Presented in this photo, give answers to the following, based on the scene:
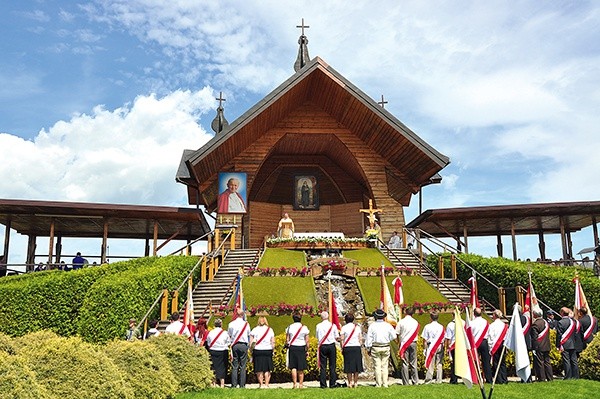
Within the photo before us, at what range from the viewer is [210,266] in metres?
19.6

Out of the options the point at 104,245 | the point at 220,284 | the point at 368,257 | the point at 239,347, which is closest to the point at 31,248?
the point at 104,245

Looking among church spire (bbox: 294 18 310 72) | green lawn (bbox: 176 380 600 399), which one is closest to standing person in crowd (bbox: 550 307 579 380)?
green lawn (bbox: 176 380 600 399)

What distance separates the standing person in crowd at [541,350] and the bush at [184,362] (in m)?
6.51

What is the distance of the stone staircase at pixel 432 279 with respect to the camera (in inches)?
722

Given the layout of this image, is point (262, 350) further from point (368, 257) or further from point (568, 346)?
point (368, 257)

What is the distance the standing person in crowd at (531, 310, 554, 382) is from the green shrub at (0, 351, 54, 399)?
962cm

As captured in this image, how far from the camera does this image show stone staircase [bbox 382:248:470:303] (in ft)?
60.2

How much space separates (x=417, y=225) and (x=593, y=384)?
59.4ft

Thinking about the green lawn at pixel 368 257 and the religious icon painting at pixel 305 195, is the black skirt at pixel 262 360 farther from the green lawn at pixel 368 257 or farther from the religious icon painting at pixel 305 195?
the religious icon painting at pixel 305 195

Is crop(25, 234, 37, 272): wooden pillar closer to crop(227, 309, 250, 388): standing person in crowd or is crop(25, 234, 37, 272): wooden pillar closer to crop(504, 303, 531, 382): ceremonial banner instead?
crop(227, 309, 250, 388): standing person in crowd

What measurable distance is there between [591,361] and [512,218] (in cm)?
1543

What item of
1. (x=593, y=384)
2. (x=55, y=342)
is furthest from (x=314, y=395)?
(x=593, y=384)

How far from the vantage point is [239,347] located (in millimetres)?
11352

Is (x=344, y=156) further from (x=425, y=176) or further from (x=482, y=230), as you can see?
(x=482, y=230)
